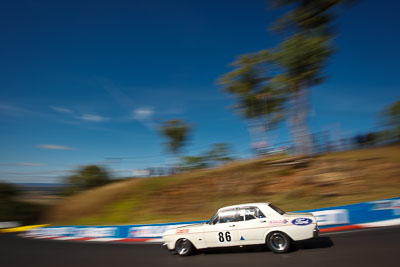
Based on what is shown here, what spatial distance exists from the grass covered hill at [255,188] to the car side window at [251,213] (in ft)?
26.2

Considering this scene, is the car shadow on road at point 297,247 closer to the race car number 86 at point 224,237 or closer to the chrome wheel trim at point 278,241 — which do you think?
the chrome wheel trim at point 278,241

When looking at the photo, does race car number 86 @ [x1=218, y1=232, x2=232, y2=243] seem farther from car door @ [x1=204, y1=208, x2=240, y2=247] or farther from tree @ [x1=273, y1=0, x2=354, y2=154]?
tree @ [x1=273, y1=0, x2=354, y2=154]

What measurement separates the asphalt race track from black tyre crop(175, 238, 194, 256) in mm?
179

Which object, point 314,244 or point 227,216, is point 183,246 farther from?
point 314,244

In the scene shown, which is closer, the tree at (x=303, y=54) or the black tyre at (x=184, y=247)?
the black tyre at (x=184, y=247)

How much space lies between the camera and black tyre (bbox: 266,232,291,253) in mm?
6613

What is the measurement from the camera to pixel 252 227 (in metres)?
6.94

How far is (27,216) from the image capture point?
25.2 m

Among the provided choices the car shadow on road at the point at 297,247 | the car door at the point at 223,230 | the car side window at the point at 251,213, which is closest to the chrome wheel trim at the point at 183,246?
the car shadow on road at the point at 297,247

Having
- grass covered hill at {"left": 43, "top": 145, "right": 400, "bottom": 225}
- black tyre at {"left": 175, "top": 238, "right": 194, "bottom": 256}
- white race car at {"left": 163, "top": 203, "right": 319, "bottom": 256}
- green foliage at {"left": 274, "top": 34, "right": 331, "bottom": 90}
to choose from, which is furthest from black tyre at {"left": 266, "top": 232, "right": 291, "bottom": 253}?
green foliage at {"left": 274, "top": 34, "right": 331, "bottom": 90}

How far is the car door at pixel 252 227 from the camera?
684 cm

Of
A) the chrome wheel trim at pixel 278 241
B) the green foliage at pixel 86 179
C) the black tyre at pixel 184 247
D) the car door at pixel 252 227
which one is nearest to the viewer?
the chrome wheel trim at pixel 278 241

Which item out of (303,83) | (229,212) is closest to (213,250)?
(229,212)

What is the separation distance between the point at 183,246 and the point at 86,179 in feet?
85.9
